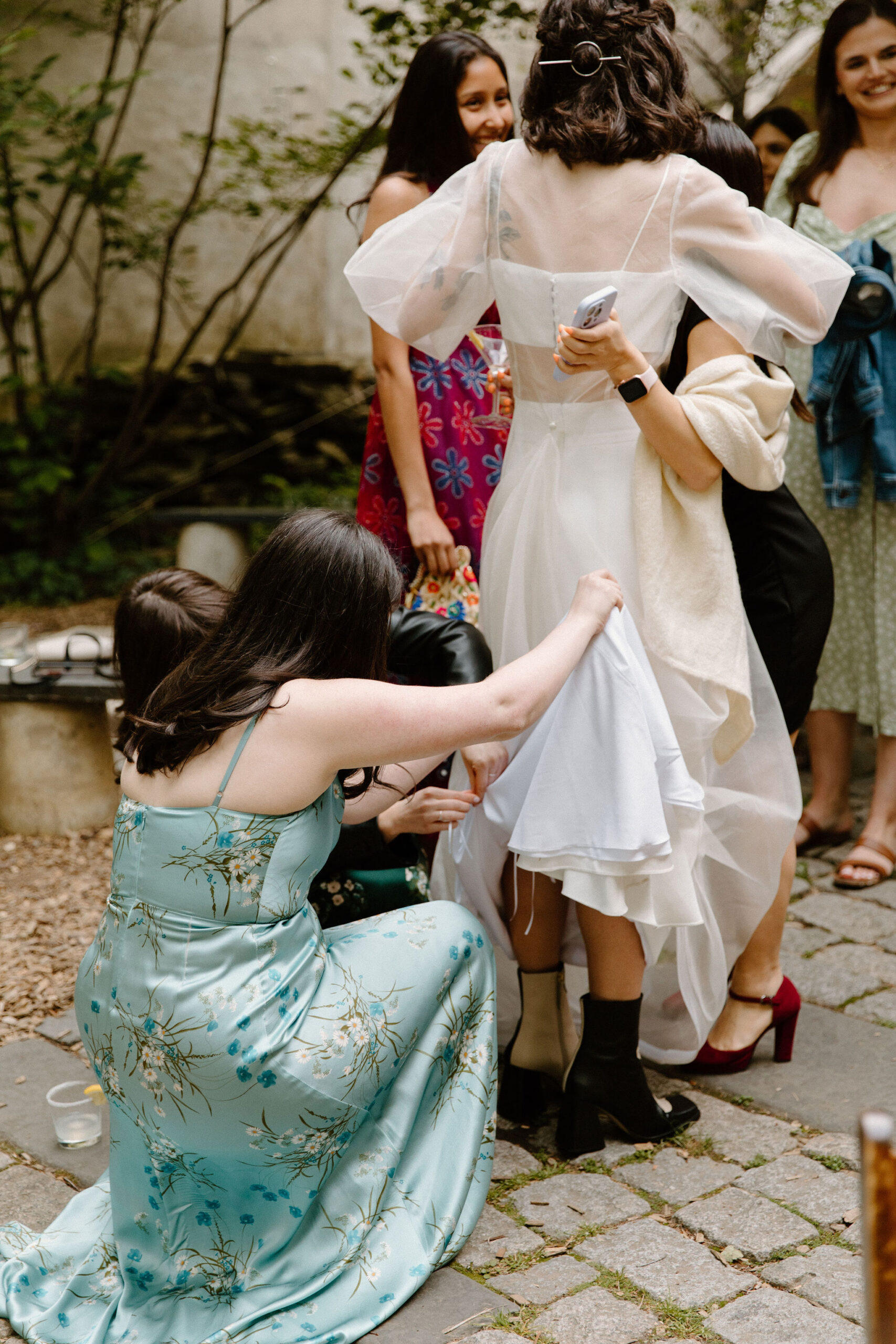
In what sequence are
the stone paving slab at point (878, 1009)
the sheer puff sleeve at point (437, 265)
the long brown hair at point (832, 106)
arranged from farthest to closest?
the long brown hair at point (832, 106) → the stone paving slab at point (878, 1009) → the sheer puff sleeve at point (437, 265)

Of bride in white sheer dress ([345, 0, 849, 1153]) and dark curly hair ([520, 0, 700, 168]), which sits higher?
dark curly hair ([520, 0, 700, 168])

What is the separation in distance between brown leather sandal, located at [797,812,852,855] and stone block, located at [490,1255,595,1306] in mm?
2140

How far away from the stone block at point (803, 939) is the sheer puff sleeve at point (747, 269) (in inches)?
63.4

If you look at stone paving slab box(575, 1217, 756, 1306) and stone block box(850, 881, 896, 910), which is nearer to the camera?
stone paving slab box(575, 1217, 756, 1306)

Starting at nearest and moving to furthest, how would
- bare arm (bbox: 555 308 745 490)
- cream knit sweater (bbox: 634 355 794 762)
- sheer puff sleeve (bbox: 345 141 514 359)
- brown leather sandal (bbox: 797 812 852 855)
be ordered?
bare arm (bbox: 555 308 745 490) → cream knit sweater (bbox: 634 355 794 762) → sheer puff sleeve (bbox: 345 141 514 359) → brown leather sandal (bbox: 797 812 852 855)

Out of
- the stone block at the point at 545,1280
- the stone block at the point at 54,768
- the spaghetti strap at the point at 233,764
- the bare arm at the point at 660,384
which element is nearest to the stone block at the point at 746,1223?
the stone block at the point at 545,1280

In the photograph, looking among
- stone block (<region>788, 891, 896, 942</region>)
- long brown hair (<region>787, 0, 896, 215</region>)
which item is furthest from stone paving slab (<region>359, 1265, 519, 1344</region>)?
long brown hair (<region>787, 0, 896, 215</region>)

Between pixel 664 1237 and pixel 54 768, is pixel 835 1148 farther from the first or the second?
pixel 54 768

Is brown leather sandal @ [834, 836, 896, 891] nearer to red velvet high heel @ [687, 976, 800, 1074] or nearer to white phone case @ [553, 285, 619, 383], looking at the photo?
red velvet high heel @ [687, 976, 800, 1074]

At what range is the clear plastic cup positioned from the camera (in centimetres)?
244

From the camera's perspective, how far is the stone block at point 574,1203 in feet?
7.02

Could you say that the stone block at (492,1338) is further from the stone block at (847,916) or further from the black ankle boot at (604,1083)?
the stone block at (847,916)

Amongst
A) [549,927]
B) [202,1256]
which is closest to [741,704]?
[549,927]

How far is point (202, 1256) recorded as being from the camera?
1919mm
